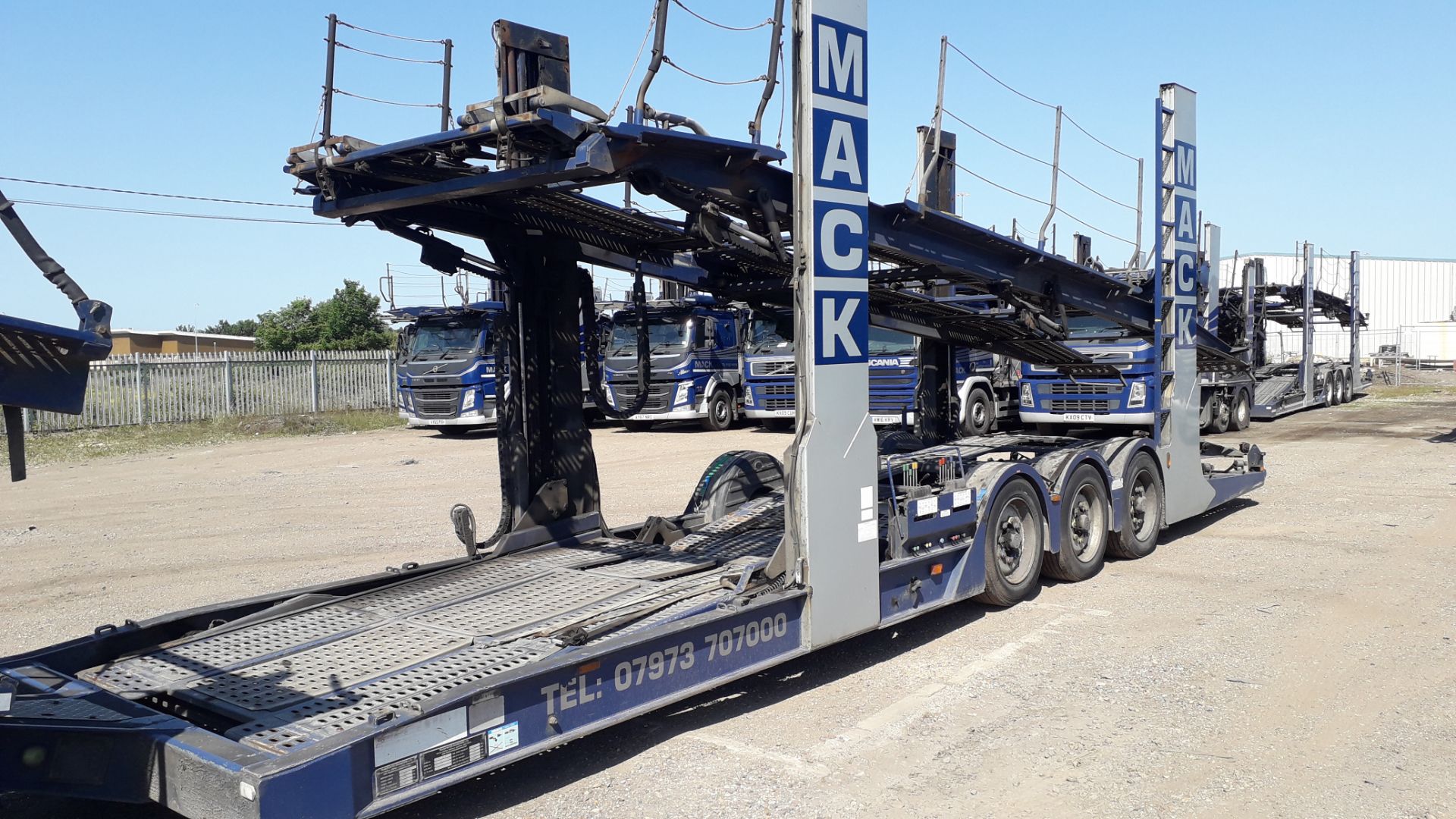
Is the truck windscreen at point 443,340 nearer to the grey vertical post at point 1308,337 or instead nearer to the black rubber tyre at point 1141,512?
the black rubber tyre at point 1141,512

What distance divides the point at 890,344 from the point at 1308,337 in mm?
11453

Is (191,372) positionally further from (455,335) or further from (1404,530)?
(1404,530)

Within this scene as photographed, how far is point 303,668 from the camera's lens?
5.20 metres

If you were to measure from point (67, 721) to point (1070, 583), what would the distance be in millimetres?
6842

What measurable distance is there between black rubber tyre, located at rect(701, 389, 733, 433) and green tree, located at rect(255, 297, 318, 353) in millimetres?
30040

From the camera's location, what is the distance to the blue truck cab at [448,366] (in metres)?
23.1

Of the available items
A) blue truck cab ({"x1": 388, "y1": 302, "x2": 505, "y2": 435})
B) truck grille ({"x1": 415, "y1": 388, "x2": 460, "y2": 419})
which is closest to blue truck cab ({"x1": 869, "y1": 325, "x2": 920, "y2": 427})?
blue truck cab ({"x1": 388, "y1": 302, "x2": 505, "y2": 435})

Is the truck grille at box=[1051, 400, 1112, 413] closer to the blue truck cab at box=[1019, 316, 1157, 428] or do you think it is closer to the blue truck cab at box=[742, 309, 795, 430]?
the blue truck cab at box=[1019, 316, 1157, 428]

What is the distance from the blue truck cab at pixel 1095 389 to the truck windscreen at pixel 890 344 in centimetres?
240

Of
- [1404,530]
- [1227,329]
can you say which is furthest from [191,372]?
[1404,530]

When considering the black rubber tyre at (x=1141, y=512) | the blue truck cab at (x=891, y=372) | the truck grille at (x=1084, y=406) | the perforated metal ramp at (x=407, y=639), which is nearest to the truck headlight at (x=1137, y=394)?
the truck grille at (x=1084, y=406)

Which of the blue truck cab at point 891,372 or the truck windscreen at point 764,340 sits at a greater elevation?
the truck windscreen at point 764,340

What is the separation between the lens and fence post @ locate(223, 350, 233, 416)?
1070 inches

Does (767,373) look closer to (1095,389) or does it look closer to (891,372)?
(891,372)
